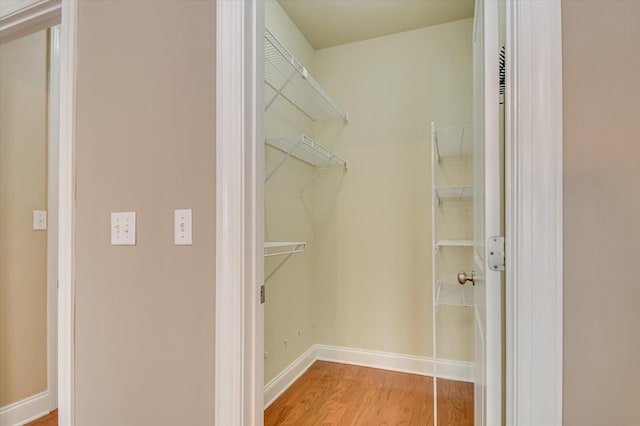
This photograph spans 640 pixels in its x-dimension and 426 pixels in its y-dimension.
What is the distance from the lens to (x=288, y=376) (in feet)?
7.77

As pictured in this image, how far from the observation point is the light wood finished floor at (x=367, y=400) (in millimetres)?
1955

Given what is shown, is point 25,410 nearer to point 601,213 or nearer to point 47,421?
point 47,421

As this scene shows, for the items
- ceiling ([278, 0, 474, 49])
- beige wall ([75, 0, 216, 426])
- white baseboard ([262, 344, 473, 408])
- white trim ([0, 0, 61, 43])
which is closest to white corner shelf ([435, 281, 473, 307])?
white baseboard ([262, 344, 473, 408])

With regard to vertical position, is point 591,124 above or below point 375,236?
above

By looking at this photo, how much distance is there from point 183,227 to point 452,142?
1.89 meters

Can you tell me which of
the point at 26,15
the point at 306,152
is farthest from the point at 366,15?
the point at 26,15

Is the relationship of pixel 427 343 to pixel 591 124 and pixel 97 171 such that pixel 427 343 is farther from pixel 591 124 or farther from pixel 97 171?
pixel 97 171

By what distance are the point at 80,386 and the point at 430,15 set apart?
2.99 m

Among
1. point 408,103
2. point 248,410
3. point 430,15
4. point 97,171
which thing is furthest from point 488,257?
point 430,15

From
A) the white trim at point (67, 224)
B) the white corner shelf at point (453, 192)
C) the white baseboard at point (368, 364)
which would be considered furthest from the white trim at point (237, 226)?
the white corner shelf at point (453, 192)

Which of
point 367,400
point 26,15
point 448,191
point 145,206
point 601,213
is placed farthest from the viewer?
point 448,191

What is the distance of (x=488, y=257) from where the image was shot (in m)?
0.79

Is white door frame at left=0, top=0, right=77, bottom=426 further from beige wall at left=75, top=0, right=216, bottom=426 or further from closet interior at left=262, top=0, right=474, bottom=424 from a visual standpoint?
closet interior at left=262, top=0, right=474, bottom=424

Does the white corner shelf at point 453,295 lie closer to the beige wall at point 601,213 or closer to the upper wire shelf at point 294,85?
the beige wall at point 601,213
